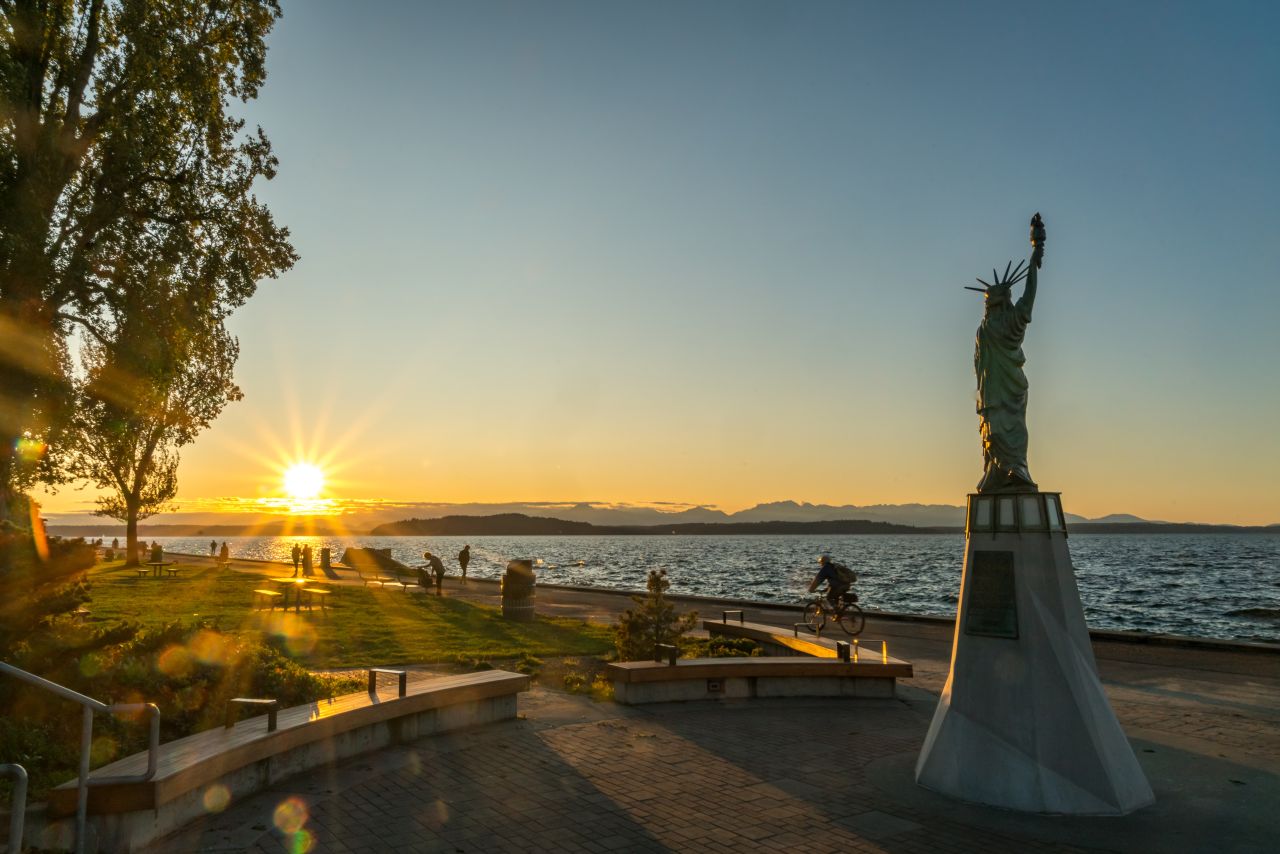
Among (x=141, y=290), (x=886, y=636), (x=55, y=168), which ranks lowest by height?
(x=886, y=636)

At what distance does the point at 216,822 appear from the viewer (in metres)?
6.05

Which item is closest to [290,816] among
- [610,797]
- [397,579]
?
[610,797]

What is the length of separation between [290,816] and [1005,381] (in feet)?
24.3

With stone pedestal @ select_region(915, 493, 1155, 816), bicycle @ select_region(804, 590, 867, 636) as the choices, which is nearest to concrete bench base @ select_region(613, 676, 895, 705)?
stone pedestal @ select_region(915, 493, 1155, 816)

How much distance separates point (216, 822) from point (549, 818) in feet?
8.16

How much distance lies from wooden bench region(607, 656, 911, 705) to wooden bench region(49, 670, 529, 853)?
1645 mm

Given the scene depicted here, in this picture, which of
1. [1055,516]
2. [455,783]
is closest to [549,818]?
[455,783]

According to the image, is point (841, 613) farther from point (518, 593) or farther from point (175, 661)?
point (175, 661)

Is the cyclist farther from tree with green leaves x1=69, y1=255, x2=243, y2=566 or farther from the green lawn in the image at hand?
tree with green leaves x1=69, y1=255, x2=243, y2=566

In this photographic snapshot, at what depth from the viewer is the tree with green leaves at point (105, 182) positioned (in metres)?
11.8

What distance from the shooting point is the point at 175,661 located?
7883 millimetres

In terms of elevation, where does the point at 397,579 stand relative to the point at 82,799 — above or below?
below

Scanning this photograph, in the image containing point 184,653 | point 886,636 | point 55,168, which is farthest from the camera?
point 886,636

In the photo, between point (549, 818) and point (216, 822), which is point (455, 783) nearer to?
point (549, 818)
